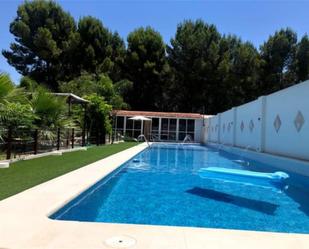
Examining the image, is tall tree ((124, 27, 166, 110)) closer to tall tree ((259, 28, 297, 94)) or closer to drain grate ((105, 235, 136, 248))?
tall tree ((259, 28, 297, 94))

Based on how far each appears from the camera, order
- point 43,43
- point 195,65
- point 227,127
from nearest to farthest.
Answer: point 227,127 → point 43,43 → point 195,65

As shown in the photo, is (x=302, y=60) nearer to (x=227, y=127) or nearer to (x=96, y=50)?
(x=227, y=127)

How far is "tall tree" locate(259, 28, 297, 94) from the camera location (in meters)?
36.8

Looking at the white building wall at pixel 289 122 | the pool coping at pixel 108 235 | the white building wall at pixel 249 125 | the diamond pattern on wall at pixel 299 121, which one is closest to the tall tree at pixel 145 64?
the white building wall at pixel 249 125

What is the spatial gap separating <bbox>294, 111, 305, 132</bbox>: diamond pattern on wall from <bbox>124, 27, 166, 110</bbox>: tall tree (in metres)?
26.7

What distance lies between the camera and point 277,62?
3700 centimetres

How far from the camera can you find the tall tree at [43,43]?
3472 centimetres

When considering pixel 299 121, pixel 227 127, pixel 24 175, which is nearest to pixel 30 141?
pixel 24 175

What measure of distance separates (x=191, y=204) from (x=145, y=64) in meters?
31.4

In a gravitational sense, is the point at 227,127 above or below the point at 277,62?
below

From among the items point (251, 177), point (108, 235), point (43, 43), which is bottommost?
point (108, 235)

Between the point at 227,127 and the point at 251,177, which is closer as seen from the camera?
the point at 251,177

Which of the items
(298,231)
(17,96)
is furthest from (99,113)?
(298,231)

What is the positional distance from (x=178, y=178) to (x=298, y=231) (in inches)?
194
